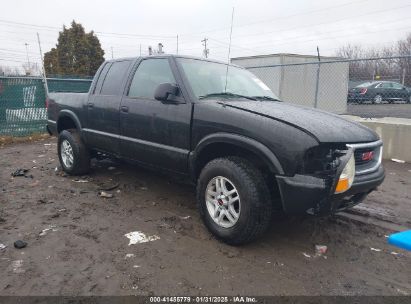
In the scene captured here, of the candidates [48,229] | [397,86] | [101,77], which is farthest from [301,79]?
[48,229]

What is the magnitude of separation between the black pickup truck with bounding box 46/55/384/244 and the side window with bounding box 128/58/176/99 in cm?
1

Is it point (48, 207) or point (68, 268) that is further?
point (48, 207)

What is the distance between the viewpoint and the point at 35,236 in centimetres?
351

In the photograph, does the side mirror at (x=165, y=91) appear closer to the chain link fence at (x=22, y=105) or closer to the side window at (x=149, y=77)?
the side window at (x=149, y=77)

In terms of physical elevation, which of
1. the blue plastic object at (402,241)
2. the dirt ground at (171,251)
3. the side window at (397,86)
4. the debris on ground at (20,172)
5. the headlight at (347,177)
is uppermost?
the side window at (397,86)

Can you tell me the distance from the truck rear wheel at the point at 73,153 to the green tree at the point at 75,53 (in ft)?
78.0

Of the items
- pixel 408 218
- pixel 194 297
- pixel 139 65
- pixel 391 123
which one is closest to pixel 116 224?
pixel 194 297

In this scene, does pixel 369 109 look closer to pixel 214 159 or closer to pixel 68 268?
pixel 214 159

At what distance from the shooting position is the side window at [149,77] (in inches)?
162

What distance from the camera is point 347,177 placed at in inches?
115

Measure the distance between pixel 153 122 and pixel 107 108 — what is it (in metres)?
1.06

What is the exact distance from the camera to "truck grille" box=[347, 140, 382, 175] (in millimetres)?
3148

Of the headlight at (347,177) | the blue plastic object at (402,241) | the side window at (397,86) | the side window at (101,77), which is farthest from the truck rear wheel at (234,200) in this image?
the side window at (397,86)

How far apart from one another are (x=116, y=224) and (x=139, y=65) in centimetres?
206
